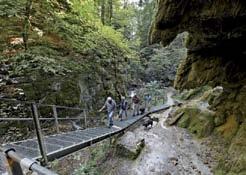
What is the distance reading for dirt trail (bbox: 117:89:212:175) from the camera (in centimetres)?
1103

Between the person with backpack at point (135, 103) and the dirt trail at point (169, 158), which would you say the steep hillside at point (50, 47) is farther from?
the person with backpack at point (135, 103)

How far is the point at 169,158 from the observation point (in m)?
12.1

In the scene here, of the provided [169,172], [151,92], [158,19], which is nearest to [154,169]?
[169,172]

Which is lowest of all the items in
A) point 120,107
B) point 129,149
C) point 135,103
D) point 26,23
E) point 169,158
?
point 169,158

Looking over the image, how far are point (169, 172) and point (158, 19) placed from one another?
5.66 metres

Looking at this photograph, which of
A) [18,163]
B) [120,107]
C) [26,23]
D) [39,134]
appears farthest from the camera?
[120,107]

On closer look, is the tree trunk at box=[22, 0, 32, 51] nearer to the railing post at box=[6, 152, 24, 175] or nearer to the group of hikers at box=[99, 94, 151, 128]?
the group of hikers at box=[99, 94, 151, 128]

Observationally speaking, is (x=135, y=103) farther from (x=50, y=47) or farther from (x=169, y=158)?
A: (x=50, y=47)

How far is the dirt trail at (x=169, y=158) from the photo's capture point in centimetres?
1103

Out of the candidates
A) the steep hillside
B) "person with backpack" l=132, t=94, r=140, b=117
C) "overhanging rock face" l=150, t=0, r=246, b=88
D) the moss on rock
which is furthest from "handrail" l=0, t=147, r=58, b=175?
"person with backpack" l=132, t=94, r=140, b=117

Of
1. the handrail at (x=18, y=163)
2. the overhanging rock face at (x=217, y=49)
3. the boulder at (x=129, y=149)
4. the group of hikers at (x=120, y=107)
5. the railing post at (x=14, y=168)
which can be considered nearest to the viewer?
the handrail at (x=18, y=163)

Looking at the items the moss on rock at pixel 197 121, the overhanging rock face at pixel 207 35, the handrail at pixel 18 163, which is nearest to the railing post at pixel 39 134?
the handrail at pixel 18 163

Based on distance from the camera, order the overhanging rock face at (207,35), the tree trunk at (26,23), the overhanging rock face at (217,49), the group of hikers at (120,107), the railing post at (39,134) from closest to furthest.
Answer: the railing post at (39,134)
the overhanging rock face at (207,35)
the overhanging rock face at (217,49)
the tree trunk at (26,23)
the group of hikers at (120,107)

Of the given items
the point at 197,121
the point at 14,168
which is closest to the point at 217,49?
the point at 197,121
